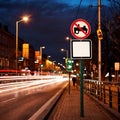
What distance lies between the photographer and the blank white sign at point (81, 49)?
15.4 metres

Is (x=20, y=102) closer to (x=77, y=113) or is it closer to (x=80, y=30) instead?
(x=77, y=113)

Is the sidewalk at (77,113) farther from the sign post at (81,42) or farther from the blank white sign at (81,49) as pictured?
the blank white sign at (81,49)

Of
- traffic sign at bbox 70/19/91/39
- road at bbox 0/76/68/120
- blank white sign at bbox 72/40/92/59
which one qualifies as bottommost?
road at bbox 0/76/68/120

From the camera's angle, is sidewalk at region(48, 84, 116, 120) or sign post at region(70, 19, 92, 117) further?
sidewalk at region(48, 84, 116, 120)

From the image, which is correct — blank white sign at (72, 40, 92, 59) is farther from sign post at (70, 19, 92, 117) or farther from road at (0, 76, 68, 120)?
road at (0, 76, 68, 120)

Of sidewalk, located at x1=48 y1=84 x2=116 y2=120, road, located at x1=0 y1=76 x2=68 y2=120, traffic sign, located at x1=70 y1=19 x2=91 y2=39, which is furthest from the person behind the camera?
road, located at x1=0 y1=76 x2=68 y2=120

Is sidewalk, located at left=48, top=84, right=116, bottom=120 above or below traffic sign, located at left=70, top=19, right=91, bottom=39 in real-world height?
below

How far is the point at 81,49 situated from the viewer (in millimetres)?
15484

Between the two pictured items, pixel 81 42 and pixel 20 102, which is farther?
pixel 20 102

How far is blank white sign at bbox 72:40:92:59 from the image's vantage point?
50.6ft

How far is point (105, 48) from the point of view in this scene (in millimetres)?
63562

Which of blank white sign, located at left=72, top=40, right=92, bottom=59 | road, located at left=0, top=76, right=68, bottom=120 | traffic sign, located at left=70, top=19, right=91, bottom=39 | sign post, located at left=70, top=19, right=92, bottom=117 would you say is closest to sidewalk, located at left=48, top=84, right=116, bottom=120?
sign post, located at left=70, top=19, right=92, bottom=117

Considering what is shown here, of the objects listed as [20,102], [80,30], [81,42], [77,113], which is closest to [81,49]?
[81,42]

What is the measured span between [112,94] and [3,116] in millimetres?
4987
